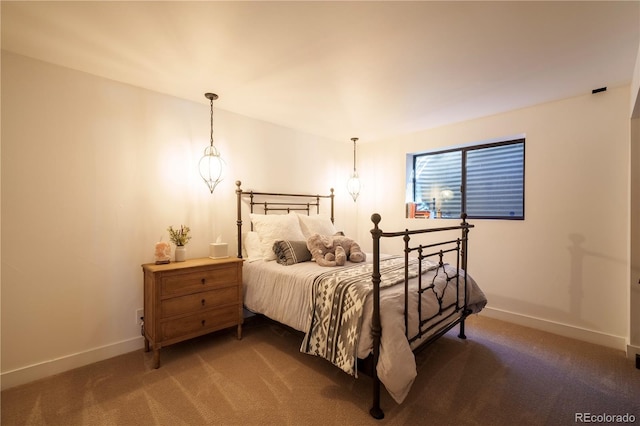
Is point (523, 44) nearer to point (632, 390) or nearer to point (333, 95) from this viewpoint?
point (333, 95)

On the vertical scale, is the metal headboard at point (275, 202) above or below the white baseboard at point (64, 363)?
above

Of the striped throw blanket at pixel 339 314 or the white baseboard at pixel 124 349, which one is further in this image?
the white baseboard at pixel 124 349

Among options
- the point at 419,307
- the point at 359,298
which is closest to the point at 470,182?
the point at 419,307

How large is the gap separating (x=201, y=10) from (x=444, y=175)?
3.33m

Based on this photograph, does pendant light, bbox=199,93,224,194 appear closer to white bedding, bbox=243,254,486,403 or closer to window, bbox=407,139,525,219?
white bedding, bbox=243,254,486,403

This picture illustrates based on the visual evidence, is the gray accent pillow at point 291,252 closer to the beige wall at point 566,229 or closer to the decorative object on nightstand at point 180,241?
the decorative object on nightstand at point 180,241

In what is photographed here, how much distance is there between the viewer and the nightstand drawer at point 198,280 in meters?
2.20

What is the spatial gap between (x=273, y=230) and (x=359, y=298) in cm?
144

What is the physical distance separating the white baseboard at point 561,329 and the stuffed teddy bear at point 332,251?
1747mm

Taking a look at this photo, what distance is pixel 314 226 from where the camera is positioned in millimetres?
3326

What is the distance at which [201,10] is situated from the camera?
1.53 meters

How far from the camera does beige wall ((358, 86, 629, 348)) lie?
2459 mm

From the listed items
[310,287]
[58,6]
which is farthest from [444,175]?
[58,6]

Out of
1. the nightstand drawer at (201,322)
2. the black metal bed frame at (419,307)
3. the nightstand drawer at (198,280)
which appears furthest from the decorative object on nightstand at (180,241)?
the black metal bed frame at (419,307)
